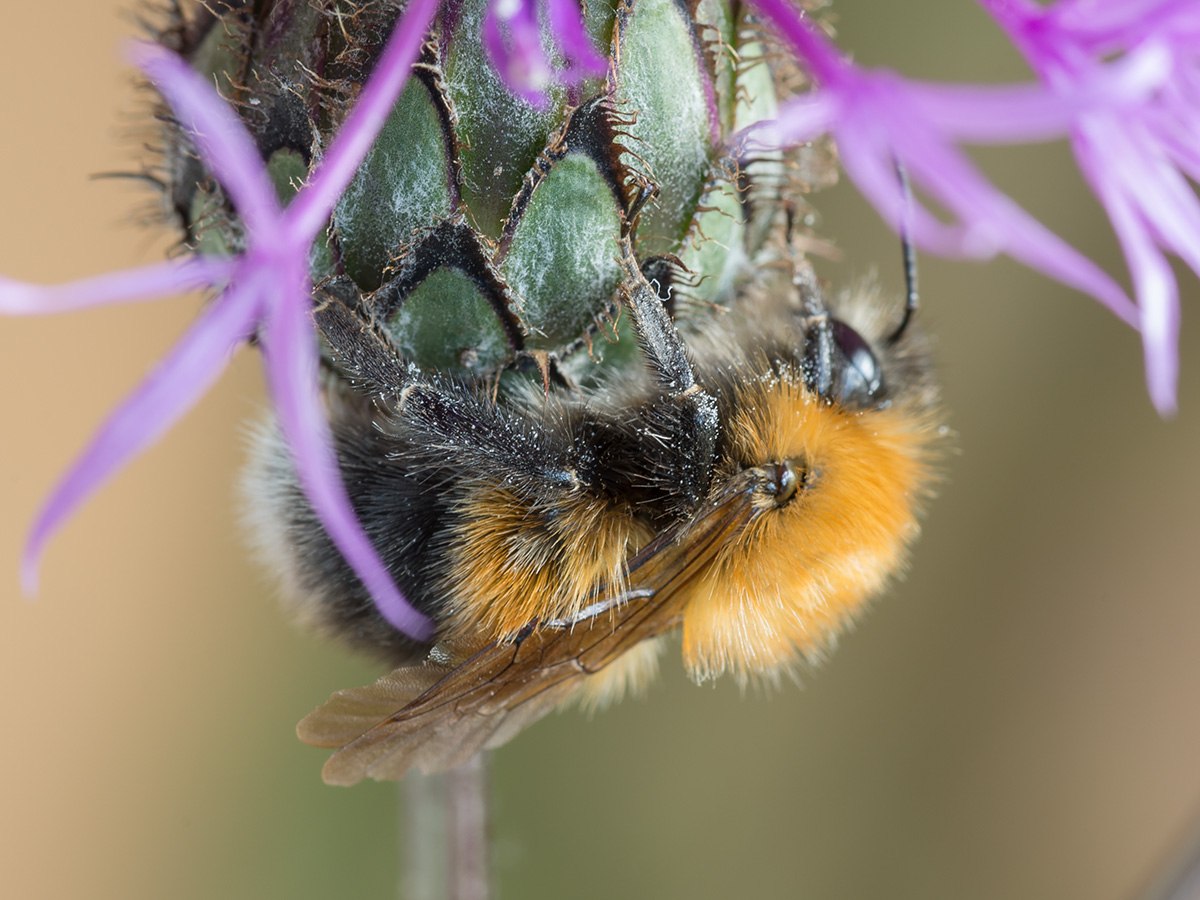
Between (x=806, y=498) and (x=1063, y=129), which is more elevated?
(x=1063, y=129)

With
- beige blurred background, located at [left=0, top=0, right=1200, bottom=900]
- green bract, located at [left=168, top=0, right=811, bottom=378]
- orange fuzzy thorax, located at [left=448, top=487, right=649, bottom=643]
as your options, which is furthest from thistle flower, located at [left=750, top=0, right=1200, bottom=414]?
beige blurred background, located at [left=0, top=0, right=1200, bottom=900]

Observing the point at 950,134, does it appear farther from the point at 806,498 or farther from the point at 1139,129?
the point at 806,498

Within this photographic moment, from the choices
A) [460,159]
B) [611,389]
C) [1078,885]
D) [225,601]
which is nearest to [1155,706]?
[1078,885]

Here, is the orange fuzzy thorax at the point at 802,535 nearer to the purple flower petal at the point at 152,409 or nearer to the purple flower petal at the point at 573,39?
the purple flower petal at the point at 573,39

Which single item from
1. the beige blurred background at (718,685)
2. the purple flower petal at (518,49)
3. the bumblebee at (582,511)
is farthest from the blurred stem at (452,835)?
the beige blurred background at (718,685)

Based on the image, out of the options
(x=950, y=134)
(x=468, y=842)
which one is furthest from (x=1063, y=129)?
(x=468, y=842)

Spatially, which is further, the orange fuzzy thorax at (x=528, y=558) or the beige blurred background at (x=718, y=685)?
the beige blurred background at (x=718, y=685)

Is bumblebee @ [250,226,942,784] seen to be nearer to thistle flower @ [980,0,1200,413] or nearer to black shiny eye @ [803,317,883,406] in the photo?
black shiny eye @ [803,317,883,406]
